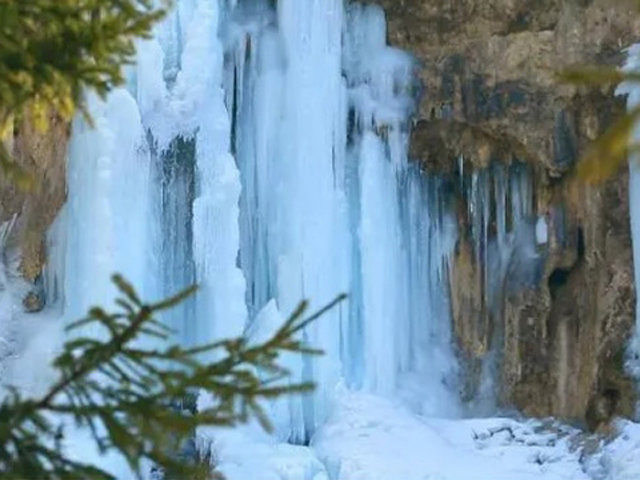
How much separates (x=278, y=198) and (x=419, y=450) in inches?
119

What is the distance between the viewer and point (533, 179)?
13.5 meters

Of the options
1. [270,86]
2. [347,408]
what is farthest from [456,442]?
[270,86]

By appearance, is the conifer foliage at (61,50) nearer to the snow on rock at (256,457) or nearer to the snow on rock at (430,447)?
the snow on rock at (256,457)

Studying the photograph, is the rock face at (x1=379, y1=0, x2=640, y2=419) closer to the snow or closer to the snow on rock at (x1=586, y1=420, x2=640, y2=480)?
the snow

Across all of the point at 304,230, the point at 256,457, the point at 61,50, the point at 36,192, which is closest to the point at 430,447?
the point at 256,457

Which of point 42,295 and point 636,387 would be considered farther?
point 42,295

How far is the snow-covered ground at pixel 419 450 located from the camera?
1066 cm

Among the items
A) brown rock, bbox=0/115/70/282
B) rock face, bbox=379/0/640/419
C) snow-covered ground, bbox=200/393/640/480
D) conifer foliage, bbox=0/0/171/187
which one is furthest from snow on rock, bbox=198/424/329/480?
conifer foliage, bbox=0/0/171/187

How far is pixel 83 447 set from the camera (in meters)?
10.6

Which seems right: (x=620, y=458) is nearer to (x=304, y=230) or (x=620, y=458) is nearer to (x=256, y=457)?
(x=256, y=457)

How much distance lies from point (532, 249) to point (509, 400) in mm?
1590

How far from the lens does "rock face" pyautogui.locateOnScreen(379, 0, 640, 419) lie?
42.6 feet

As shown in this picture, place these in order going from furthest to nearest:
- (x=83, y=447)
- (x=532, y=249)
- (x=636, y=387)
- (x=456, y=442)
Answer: (x=532, y=249) < (x=636, y=387) < (x=456, y=442) < (x=83, y=447)

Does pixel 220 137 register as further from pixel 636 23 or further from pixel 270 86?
pixel 636 23
